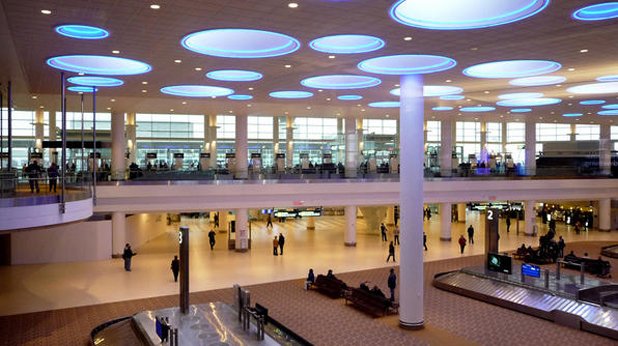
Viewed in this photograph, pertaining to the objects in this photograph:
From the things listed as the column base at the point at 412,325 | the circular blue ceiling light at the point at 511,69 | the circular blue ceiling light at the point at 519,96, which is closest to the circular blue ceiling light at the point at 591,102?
the circular blue ceiling light at the point at 519,96

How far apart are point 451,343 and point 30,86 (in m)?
16.0

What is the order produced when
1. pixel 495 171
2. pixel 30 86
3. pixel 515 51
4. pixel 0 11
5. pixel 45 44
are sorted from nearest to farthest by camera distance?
1. pixel 0 11
2. pixel 45 44
3. pixel 515 51
4. pixel 30 86
5. pixel 495 171

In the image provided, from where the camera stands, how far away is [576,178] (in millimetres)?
33281

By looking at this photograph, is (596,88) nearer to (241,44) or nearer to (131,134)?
(241,44)

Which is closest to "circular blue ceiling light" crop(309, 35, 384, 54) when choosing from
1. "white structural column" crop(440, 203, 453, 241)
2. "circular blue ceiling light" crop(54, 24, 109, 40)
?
"circular blue ceiling light" crop(54, 24, 109, 40)

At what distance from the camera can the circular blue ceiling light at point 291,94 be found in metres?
20.2

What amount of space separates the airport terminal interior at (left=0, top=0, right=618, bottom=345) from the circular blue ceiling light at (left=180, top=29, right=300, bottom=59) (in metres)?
0.04

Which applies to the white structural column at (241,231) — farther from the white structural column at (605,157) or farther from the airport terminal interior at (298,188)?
the white structural column at (605,157)

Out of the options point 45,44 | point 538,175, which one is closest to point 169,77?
point 45,44

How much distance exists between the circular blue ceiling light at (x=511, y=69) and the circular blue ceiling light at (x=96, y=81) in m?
11.3

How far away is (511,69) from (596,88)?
5.87 m

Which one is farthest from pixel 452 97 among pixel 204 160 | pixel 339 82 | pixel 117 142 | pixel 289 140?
pixel 289 140

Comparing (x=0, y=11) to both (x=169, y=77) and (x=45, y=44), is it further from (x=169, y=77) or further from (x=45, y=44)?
(x=169, y=77)

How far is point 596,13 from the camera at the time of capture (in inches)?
368
